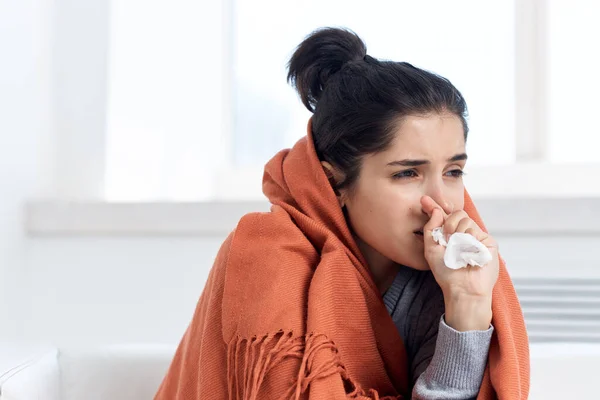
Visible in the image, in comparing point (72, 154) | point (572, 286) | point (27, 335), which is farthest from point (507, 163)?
point (27, 335)

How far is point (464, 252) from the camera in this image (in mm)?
1003

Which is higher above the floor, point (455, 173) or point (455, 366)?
point (455, 173)

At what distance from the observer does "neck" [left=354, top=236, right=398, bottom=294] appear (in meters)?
1.22

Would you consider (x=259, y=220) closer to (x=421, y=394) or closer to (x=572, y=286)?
(x=421, y=394)

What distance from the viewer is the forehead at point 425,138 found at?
107 centimetres

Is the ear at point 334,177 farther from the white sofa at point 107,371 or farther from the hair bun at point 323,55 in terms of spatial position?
the white sofa at point 107,371

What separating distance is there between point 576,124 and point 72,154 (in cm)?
146

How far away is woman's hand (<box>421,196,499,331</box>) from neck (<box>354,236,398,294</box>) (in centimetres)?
19

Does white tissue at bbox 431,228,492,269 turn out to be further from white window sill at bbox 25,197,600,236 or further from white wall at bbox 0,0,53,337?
white wall at bbox 0,0,53,337

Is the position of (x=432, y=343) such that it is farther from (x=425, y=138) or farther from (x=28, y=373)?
(x=28, y=373)

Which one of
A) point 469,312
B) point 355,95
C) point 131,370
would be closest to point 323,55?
point 355,95

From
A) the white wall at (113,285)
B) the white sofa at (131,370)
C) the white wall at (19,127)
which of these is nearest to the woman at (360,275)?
the white sofa at (131,370)

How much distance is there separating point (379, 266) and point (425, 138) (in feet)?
0.88

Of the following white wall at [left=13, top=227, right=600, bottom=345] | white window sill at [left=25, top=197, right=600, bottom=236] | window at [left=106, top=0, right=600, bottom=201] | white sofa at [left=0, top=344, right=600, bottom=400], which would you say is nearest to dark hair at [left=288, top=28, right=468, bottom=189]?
white sofa at [left=0, top=344, right=600, bottom=400]
